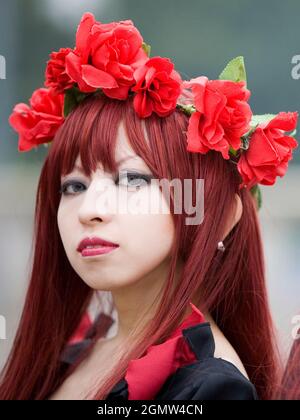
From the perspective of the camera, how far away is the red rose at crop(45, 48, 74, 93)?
1600mm

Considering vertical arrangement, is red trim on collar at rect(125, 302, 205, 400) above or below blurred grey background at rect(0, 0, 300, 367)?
below

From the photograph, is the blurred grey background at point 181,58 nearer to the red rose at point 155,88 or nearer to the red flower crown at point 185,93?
the red flower crown at point 185,93

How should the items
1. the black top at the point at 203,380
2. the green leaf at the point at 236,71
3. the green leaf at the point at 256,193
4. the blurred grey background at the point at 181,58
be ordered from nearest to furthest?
the black top at the point at 203,380 → the green leaf at the point at 236,71 → the green leaf at the point at 256,193 → the blurred grey background at the point at 181,58

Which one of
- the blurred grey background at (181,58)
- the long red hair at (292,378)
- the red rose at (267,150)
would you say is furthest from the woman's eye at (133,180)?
the blurred grey background at (181,58)

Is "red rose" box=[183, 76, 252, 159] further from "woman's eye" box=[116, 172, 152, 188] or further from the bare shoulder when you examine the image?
the bare shoulder

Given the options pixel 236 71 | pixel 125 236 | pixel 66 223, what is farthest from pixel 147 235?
pixel 236 71

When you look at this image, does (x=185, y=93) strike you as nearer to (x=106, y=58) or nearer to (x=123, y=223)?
(x=106, y=58)

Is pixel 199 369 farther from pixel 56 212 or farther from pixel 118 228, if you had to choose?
pixel 56 212

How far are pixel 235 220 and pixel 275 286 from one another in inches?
53.5

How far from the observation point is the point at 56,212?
172cm

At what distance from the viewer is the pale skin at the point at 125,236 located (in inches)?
57.3

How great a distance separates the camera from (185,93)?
159 cm

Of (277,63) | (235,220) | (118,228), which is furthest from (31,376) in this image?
(277,63)

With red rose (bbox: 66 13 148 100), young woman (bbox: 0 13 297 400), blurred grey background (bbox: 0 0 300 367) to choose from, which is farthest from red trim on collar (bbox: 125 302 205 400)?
blurred grey background (bbox: 0 0 300 367)
